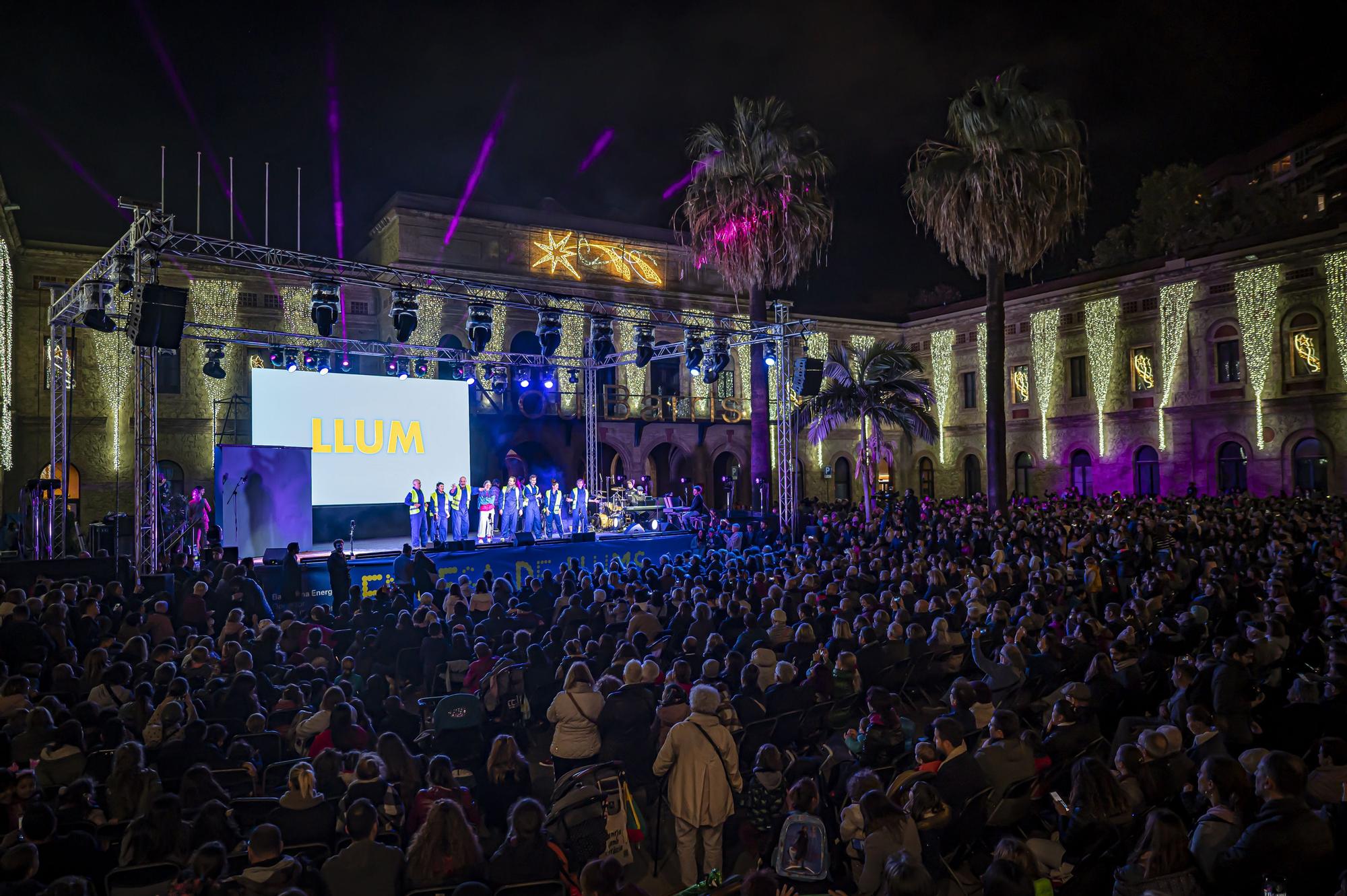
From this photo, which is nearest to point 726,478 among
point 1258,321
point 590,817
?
point 1258,321

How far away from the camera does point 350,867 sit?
3.85 metres

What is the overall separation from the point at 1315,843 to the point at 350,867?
447 centimetres

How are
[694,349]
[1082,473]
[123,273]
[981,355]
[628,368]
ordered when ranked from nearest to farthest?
[123,273]
[694,349]
[628,368]
[1082,473]
[981,355]

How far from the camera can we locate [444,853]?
3.85 metres

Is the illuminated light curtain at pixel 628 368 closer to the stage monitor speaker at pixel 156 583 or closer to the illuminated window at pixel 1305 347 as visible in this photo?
the stage monitor speaker at pixel 156 583

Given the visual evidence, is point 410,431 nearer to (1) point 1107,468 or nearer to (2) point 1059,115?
(2) point 1059,115

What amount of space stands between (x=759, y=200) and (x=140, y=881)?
19663 millimetres

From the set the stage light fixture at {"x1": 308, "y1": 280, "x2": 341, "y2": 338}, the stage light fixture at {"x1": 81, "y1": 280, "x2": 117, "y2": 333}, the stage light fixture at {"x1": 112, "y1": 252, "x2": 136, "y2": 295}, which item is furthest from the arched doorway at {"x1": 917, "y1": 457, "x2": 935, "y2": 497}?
the stage light fixture at {"x1": 112, "y1": 252, "x2": 136, "y2": 295}

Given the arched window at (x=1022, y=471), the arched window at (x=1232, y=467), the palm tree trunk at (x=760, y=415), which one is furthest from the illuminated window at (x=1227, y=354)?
the palm tree trunk at (x=760, y=415)

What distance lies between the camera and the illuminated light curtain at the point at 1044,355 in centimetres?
3381

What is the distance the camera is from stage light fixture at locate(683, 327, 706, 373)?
19.6m

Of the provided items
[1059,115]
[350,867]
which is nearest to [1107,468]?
[1059,115]

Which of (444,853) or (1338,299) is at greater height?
(1338,299)

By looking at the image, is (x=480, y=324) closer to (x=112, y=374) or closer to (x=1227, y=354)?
(x=112, y=374)
